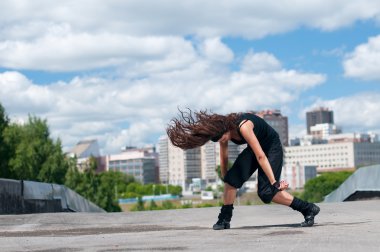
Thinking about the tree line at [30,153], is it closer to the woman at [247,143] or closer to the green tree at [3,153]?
the green tree at [3,153]

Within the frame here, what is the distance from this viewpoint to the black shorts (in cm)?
861

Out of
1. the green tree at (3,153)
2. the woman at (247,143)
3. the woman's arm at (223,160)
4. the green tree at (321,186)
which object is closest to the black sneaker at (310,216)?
the woman at (247,143)

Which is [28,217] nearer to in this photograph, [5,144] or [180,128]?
[180,128]

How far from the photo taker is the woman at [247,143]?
8523mm

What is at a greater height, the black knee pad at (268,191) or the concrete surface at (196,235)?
the black knee pad at (268,191)

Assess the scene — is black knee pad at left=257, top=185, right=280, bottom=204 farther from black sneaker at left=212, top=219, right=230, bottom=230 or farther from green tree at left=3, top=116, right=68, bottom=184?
green tree at left=3, top=116, right=68, bottom=184

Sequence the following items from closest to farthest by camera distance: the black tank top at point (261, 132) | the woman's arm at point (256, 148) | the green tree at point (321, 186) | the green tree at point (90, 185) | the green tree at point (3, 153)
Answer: the woman's arm at point (256, 148)
the black tank top at point (261, 132)
the green tree at point (3, 153)
the green tree at point (90, 185)
the green tree at point (321, 186)

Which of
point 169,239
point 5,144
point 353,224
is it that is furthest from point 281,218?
point 5,144

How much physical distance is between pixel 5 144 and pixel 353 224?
178ft

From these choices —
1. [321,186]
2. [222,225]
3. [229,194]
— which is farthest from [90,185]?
[321,186]

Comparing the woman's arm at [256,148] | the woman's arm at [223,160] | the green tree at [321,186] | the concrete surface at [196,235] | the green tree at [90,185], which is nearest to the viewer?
the concrete surface at [196,235]

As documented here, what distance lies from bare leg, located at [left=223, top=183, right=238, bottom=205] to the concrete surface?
32 cm

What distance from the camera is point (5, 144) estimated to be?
6072 cm

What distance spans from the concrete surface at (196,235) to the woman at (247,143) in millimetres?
364
